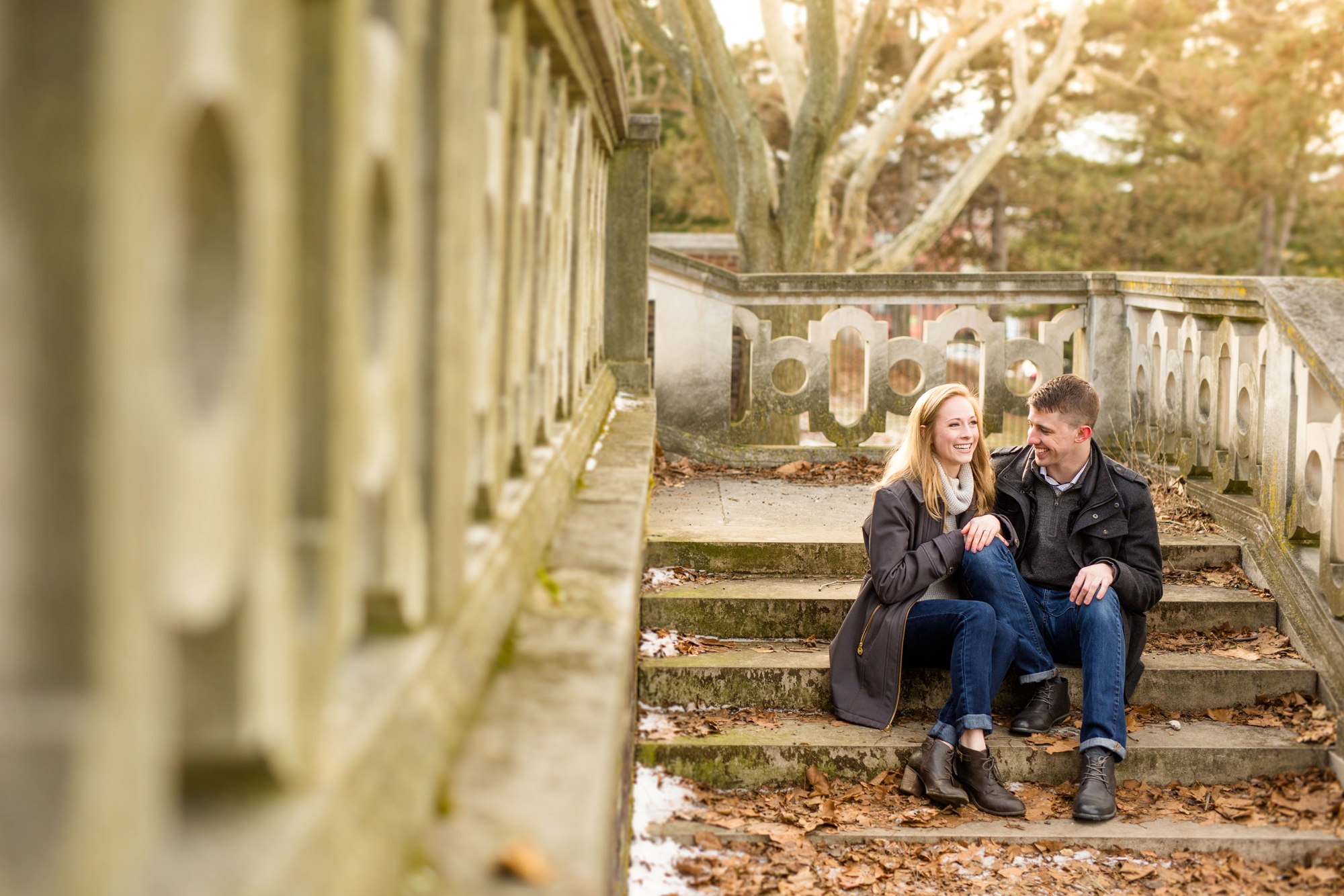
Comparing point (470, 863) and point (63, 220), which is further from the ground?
point (63, 220)

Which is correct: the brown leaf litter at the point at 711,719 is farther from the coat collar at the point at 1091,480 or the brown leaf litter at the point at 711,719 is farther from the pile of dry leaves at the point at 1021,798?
the coat collar at the point at 1091,480

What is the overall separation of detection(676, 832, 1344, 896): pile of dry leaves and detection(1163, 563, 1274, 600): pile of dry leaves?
1.44 m

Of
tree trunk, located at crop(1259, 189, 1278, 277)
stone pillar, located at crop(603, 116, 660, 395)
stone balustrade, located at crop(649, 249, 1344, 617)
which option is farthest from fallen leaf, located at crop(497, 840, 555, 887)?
tree trunk, located at crop(1259, 189, 1278, 277)

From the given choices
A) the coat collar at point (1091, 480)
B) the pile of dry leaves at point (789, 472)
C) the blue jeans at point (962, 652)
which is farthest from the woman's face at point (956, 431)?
the pile of dry leaves at point (789, 472)

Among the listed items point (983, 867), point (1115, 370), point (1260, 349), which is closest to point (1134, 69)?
point (1115, 370)

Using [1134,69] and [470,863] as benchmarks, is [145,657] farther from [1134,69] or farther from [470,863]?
[1134,69]

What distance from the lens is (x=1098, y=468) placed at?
4277mm

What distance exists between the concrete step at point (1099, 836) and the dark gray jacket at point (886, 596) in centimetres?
48

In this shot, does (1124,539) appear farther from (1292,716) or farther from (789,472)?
(789,472)

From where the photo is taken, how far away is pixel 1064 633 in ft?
13.9

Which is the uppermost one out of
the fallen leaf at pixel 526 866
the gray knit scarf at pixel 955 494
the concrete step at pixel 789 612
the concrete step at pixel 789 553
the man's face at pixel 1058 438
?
the man's face at pixel 1058 438

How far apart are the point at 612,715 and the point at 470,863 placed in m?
0.41

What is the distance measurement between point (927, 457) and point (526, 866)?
10.6ft

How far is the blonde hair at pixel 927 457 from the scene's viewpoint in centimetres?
418
